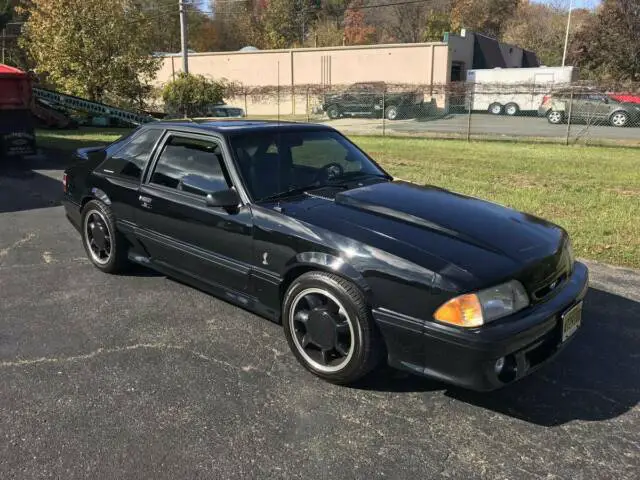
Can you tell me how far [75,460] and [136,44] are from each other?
70.1 feet

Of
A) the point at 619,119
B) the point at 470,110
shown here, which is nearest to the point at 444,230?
the point at 470,110

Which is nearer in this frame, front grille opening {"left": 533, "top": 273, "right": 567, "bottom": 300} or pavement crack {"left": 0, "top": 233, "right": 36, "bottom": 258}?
front grille opening {"left": 533, "top": 273, "right": 567, "bottom": 300}

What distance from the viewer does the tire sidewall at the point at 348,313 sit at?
3.03m

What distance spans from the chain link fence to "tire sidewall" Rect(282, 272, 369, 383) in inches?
600

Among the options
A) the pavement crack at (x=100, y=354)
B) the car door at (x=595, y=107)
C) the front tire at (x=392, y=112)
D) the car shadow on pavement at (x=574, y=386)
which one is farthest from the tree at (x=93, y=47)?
the car shadow on pavement at (x=574, y=386)

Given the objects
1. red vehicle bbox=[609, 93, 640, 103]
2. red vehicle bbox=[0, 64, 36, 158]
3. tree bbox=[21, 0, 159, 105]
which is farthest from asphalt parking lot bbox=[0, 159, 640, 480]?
Answer: red vehicle bbox=[609, 93, 640, 103]

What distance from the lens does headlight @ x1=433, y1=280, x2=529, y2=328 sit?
2.77 meters

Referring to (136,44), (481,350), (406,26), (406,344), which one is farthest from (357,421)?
(406,26)

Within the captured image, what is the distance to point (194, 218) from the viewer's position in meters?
3.96

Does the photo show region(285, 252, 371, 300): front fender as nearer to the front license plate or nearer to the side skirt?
the side skirt

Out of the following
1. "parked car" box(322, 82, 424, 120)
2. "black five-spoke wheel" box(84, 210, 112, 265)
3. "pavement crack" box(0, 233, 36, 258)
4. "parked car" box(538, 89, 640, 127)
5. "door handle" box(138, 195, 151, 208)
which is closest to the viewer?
"door handle" box(138, 195, 151, 208)

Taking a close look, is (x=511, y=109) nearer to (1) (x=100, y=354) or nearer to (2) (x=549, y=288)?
(2) (x=549, y=288)

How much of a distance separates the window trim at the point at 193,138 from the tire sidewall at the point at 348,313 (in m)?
0.73

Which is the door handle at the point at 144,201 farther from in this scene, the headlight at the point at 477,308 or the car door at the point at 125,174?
the headlight at the point at 477,308
